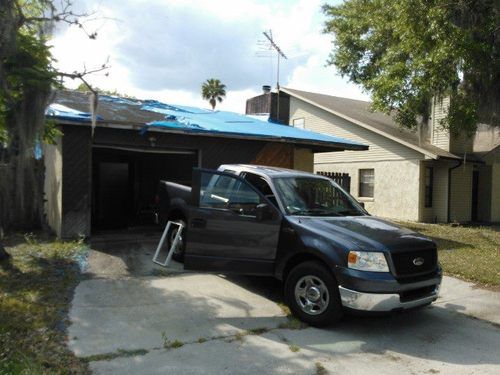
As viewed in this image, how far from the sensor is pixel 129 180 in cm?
1588

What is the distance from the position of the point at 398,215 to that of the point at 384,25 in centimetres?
769

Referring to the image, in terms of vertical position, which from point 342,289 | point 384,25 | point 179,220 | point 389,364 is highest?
point 384,25

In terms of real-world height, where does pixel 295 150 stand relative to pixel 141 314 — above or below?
above

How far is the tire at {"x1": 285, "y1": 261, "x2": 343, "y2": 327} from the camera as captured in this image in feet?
17.7

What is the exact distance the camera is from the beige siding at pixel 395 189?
1903cm

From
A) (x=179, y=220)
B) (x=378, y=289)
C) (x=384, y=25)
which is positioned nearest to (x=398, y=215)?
(x=384, y=25)

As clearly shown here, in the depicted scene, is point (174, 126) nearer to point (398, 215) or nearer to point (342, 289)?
point (342, 289)

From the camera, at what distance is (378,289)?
5145 millimetres

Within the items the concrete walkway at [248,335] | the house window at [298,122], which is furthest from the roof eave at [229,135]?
the house window at [298,122]

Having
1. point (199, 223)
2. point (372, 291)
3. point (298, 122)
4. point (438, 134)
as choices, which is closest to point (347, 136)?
point (298, 122)

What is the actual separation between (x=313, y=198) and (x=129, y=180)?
34.4 ft

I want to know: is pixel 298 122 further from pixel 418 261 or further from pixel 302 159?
pixel 418 261

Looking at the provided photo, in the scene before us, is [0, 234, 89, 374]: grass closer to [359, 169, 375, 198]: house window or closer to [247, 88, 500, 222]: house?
[247, 88, 500, 222]: house

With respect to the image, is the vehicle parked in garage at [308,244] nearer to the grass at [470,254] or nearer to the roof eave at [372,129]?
the grass at [470,254]
